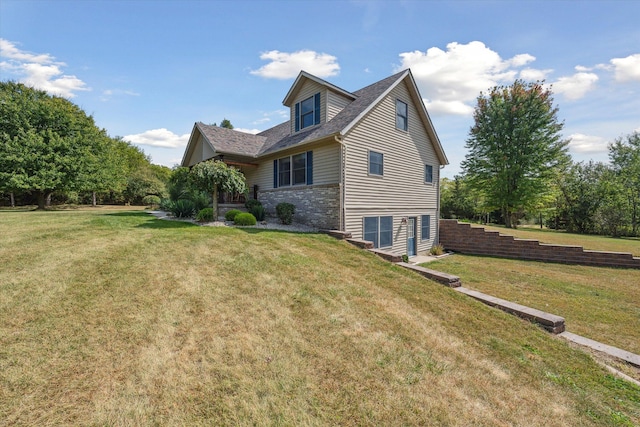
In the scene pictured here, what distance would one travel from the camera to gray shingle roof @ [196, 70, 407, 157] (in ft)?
36.9

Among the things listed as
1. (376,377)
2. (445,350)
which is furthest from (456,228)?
(376,377)

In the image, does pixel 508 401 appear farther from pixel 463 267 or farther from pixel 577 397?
pixel 463 267

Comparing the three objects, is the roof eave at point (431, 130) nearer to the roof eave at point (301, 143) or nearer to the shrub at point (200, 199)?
the roof eave at point (301, 143)

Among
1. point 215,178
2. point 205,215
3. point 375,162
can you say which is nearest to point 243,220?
point 205,215

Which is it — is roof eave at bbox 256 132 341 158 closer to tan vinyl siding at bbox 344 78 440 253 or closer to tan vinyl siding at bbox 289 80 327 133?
tan vinyl siding at bbox 344 78 440 253

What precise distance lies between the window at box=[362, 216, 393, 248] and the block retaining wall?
19.6ft

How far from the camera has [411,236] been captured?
1466 cm

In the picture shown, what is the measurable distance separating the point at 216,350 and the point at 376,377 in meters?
2.11

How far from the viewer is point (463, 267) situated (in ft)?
38.1

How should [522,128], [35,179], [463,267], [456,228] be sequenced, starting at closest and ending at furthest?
1. [463,267]
2. [456,228]
3. [35,179]
4. [522,128]

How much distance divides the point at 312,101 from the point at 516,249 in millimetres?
13334

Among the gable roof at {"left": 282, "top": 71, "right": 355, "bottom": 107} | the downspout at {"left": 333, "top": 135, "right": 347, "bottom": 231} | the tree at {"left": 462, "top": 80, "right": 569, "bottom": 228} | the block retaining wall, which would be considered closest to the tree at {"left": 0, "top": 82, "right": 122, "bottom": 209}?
the gable roof at {"left": 282, "top": 71, "right": 355, "bottom": 107}

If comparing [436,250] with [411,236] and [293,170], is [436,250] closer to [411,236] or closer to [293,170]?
[411,236]

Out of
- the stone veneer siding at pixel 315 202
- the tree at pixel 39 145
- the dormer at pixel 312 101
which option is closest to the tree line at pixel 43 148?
the tree at pixel 39 145
